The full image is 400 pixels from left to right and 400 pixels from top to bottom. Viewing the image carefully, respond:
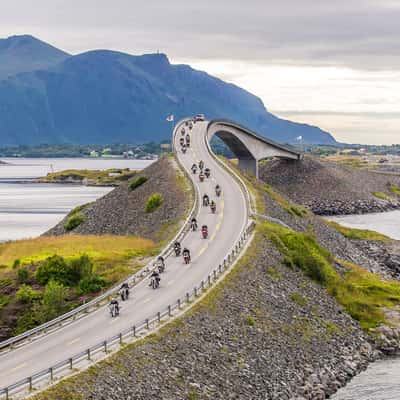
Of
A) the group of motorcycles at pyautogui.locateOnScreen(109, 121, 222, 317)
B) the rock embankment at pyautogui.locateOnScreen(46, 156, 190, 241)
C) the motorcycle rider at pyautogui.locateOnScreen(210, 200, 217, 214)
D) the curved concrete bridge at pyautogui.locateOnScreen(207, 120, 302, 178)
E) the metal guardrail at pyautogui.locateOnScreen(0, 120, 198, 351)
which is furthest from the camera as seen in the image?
the curved concrete bridge at pyautogui.locateOnScreen(207, 120, 302, 178)

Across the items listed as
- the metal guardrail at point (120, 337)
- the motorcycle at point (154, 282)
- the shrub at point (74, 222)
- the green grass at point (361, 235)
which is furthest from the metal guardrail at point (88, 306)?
the green grass at point (361, 235)

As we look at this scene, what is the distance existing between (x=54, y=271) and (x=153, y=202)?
116 feet

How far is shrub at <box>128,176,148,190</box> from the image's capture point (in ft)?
357

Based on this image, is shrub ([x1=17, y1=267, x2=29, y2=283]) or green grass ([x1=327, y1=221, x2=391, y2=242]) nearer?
shrub ([x1=17, y1=267, x2=29, y2=283])

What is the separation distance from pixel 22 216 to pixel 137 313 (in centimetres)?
12817

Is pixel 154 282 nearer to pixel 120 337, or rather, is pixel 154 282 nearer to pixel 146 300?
pixel 146 300

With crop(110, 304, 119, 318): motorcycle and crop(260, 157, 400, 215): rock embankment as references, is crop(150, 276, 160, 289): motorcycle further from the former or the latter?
crop(260, 157, 400, 215): rock embankment

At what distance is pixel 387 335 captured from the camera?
61312mm

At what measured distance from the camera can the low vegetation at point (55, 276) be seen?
53406 millimetres

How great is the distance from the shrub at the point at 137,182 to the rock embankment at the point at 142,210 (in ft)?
1.66

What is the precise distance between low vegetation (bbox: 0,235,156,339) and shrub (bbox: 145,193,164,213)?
1993 centimetres

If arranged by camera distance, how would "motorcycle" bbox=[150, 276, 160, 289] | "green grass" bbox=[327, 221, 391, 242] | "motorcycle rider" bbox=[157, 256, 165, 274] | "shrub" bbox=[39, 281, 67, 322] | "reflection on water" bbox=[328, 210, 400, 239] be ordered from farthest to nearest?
"reflection on water" bbox=[328, 210, 400, 239]
"green grass" bbox=[327, 221, 391, 242]
"motorcycle rider" bbox=[157, 256, 165, 274]
"motorcycle" bbox=[150, 276, 160, 289]
"shrub" bbox=[39, 281, 67, 322]

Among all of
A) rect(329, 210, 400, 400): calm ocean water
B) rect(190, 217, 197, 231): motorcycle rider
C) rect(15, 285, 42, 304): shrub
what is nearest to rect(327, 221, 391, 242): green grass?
rect(190, 217, 197, 231): motorcycle rider

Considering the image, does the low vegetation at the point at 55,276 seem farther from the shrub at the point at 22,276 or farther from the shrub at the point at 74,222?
the shrub at the point at 74,222
